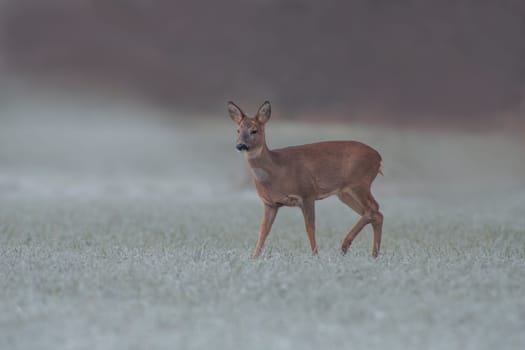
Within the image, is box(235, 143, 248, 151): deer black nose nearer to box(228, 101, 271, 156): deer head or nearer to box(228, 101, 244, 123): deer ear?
box(228, 101, 271, 156): deer head

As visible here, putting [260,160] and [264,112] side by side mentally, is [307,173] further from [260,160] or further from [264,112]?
[264,112]

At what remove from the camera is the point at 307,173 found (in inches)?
384

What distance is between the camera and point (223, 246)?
11055mm

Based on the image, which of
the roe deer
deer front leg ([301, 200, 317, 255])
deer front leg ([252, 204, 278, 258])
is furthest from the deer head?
deer front leg ([301, 200, 317, 255])

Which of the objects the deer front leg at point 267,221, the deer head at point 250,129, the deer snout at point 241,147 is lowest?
the deer front leg at point 267,221

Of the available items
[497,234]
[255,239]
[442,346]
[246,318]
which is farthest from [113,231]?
[442,346]

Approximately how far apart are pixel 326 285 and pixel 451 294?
93cm

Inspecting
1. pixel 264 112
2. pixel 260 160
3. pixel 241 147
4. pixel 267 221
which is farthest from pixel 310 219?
pixel 264 112

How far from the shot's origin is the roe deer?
961 centimetres

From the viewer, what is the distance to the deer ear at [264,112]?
383 inches

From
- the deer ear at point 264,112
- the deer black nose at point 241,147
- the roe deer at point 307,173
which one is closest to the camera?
the deer black nose at point 241,147

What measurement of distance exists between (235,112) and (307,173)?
0.98 metres

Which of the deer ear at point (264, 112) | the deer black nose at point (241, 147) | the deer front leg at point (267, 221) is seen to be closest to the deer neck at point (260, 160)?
the deer black nose at point (241, 147)

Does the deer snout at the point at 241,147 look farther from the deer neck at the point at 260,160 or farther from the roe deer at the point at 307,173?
the deer neck at the point at 260,160
